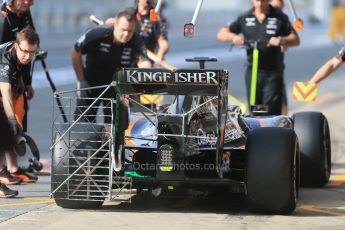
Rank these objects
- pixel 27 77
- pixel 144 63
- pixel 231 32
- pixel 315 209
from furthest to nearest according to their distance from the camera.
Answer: pixel 231 32 → pixel 144 63 → pixel 27 77 → pixel 315 209

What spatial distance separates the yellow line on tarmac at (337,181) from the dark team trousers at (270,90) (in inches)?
68.5

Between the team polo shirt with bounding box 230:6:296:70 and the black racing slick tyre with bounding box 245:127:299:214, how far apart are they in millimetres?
4476

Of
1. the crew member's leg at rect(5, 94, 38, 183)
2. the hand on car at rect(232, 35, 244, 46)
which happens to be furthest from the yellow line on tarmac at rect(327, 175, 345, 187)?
the crew member's leg at rect(5, 94, 38, 183)

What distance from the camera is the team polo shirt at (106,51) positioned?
10.5m

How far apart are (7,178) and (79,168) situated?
72.6 inches

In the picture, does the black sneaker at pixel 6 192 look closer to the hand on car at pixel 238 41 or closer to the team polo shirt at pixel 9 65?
the team polo shirt at pixel 9 65

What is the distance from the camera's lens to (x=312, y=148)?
9.83 metres

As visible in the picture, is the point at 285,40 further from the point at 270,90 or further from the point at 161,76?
the point at 161,76

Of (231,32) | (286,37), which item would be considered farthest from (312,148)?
(231,32)

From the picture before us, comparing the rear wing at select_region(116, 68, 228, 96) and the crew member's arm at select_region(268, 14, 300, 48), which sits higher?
the crew member's arm at select_region(268, 14, 300, 48)

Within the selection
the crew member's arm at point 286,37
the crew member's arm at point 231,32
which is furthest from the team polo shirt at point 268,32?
the crew member's arm at point 231,32

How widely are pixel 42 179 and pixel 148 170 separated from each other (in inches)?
97.4

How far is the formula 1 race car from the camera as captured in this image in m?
8.05

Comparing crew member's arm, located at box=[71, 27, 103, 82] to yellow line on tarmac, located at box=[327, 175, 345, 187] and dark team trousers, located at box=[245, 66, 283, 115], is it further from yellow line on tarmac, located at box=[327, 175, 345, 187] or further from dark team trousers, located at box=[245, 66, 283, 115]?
yellow line on tarmac, located at box=[327, 175, 345, 187]
